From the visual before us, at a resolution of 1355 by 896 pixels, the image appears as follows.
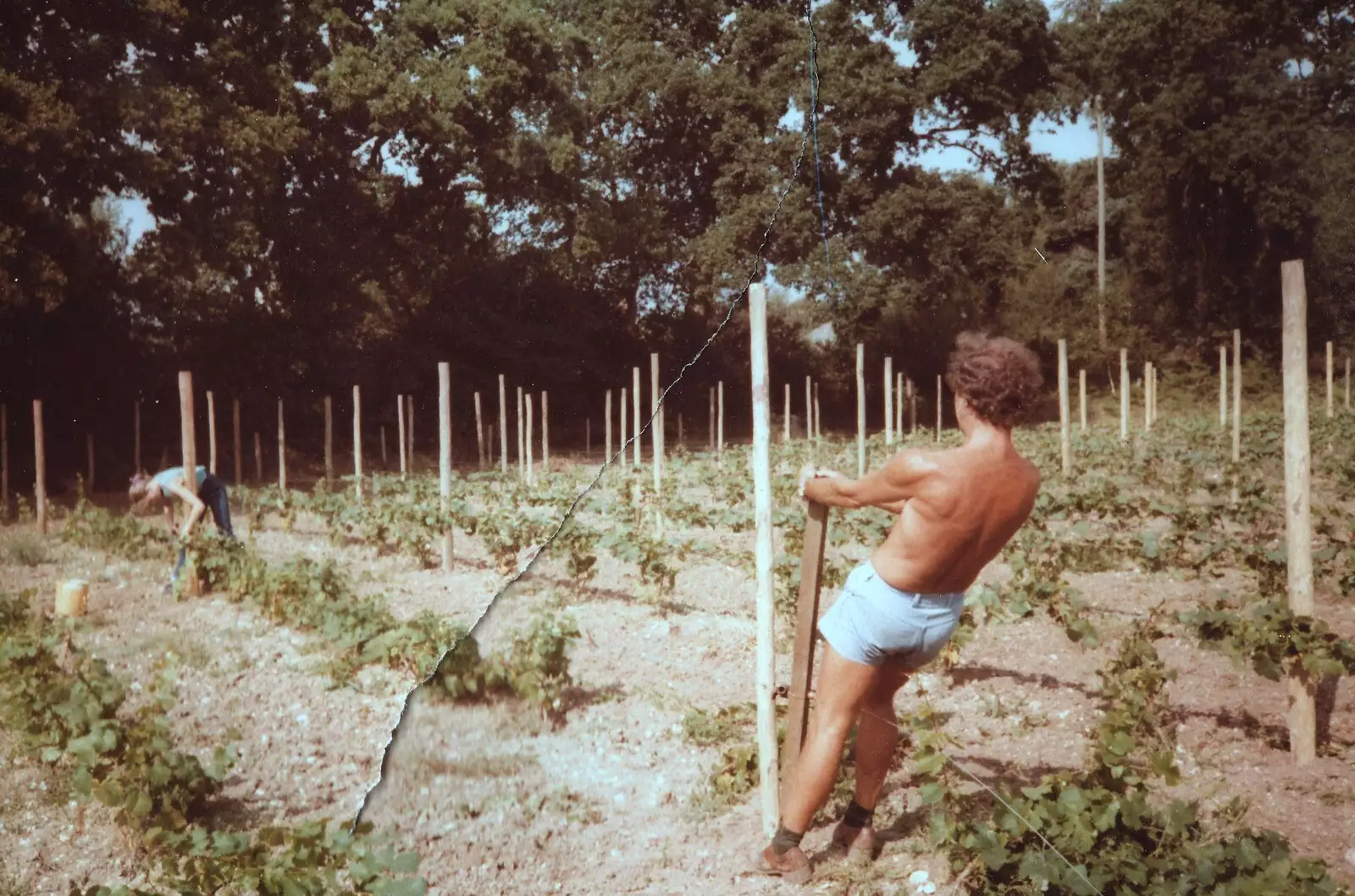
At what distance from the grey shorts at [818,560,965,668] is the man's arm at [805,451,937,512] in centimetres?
18

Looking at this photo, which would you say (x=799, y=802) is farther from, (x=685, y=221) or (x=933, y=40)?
(x=933, y=40)

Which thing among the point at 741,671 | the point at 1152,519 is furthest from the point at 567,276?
the point at 1152,519

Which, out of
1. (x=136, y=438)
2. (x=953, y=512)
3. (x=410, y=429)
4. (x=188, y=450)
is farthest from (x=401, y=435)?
(x=953, y=512)

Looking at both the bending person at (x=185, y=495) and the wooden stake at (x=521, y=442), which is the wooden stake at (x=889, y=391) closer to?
the bending person at (x=185, y=495)

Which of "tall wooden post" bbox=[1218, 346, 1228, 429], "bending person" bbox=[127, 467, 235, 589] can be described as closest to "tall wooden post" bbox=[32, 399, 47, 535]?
"bending person" bbox=[127, 467, 235, 589]

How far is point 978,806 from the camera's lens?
3.18m

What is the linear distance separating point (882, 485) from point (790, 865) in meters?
1.15

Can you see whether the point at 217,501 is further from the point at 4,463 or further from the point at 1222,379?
the point at 1222,379

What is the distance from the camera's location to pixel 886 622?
2.44 metres

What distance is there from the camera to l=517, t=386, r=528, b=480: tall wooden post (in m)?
13.3

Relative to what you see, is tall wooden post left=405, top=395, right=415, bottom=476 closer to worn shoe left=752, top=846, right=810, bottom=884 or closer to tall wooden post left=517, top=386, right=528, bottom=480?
tall wooden post left=517, top=386, right=528, bottom=480

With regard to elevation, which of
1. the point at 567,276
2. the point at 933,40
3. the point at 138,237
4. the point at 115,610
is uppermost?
the point at 138,237

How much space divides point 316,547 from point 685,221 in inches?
370

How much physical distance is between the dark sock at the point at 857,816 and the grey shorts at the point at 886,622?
58cm
